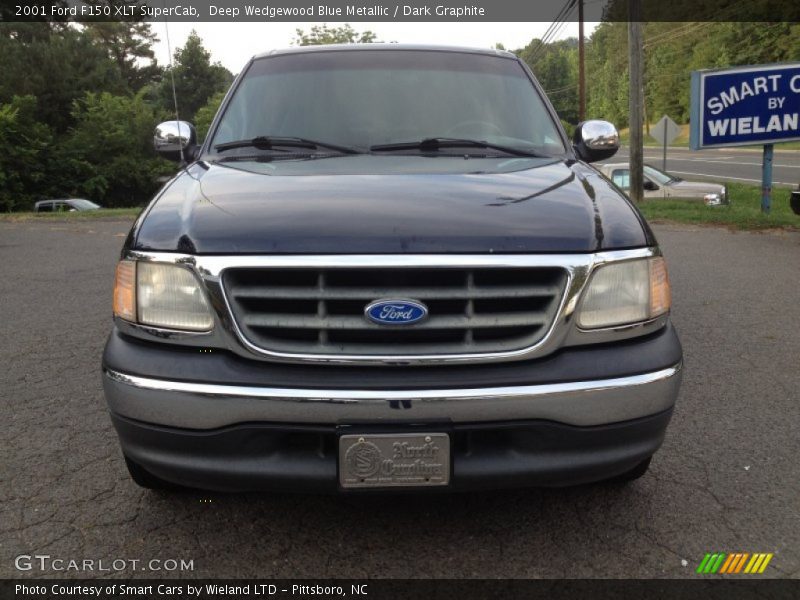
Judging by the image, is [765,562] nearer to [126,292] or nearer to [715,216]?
[126,292]

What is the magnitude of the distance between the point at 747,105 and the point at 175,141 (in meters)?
11.3

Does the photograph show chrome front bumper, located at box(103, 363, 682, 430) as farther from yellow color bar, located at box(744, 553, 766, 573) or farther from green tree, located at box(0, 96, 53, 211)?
green tree, located at box(0, 96, 53, 211)

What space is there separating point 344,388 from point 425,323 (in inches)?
12.0

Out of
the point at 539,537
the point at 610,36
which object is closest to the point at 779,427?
the point at 539,537

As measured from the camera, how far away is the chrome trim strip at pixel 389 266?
2.13m

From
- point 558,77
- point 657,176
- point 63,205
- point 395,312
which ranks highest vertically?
point 558,77

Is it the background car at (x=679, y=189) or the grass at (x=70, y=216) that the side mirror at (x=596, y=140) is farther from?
the grass at (x=70, y=216)

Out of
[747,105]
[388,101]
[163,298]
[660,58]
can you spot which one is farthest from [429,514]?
[660,58]

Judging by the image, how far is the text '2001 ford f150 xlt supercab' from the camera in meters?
2.10

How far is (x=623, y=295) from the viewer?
2.29m

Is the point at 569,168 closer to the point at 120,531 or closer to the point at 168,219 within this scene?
the point at 168,219

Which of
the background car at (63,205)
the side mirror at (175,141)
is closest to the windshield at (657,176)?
the side mirror at (175,141)

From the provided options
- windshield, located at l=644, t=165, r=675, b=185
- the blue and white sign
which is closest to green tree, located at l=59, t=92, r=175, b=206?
windshield, located at l=644, t=165, r=675, b=185

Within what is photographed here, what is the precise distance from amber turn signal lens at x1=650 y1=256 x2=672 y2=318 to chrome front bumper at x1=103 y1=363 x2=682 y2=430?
321mm
